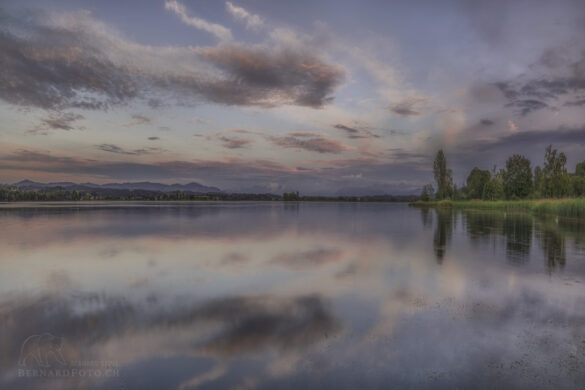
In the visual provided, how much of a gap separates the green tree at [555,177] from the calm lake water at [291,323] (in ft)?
202

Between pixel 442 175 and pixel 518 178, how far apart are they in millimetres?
19209

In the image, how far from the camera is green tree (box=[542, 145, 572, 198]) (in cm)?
5641

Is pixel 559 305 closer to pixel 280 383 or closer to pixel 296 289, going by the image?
pixel 296 289

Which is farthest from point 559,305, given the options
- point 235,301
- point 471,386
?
point 235,301

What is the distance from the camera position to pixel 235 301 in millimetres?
6902

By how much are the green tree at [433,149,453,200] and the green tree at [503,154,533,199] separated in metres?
15.9

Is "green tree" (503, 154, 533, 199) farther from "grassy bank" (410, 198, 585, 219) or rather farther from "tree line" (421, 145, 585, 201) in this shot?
"grassy bank" (410, 198, 585, 219)

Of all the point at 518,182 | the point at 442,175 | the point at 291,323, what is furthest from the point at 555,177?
the point at 291,323

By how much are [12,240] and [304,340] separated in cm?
1916

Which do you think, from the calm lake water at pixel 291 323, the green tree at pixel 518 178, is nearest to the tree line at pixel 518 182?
the green tree at pixel 518 178

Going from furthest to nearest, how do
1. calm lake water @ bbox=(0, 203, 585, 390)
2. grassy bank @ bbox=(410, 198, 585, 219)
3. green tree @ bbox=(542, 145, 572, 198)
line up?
green tree @ bbox=(542, 145, 572, 198), grassy bank @ bbox=(410, 198, 585, 219), calm lake water @ bbox=(0, 203, 585, 390)

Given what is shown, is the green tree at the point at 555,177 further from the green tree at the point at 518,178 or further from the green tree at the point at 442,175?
the green tree at the point at 442,175

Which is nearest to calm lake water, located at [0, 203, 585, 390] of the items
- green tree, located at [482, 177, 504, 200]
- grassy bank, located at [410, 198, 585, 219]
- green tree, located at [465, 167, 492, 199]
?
grassy bank, located at [410, 198, 585, 219]

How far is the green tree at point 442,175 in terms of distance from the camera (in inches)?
3472
